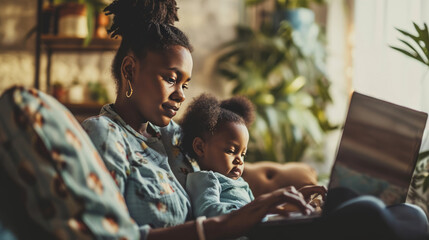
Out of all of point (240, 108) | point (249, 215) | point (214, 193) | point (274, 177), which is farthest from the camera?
point (274, 177)

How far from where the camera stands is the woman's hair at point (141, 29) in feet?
4.09

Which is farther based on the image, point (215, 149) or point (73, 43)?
point (73, 43)

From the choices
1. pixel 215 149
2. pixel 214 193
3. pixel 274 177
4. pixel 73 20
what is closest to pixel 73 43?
pixel 73 20

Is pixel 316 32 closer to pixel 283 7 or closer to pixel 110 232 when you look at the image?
pixel 283 7

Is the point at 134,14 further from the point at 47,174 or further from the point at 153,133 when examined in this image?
the point at 47,174

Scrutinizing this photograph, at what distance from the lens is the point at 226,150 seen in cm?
137

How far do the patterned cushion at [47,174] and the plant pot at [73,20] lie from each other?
97.2 inches

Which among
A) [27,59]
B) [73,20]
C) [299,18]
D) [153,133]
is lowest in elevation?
[153,133]

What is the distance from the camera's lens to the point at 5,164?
31.5 inches

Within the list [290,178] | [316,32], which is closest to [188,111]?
[290,178]

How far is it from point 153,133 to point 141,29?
1.02ft

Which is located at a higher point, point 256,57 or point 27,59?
point 256,57

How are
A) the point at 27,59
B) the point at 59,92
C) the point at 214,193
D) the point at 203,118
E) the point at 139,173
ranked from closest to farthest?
the point at 139,173, the point at 214,193, the point at 203,118, the point at 59,92, the point at 27,59

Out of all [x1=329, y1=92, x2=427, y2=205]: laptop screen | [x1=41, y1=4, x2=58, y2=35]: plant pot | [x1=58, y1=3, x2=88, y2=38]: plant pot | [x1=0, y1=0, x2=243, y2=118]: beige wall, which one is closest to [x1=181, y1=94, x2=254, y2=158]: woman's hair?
[x1=329, y1=92, x2=427, y2=205]: laptop screen
